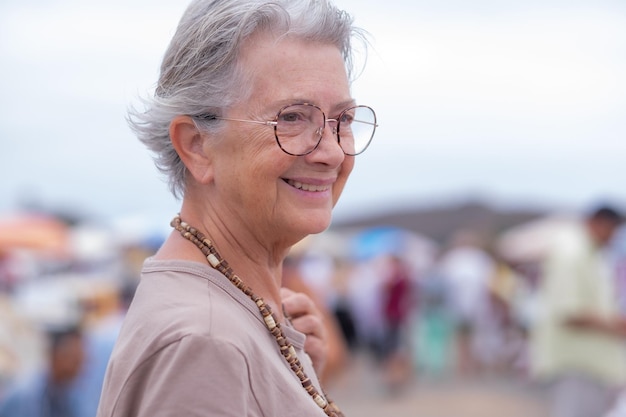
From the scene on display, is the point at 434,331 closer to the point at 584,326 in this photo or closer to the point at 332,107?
the point at 584,326

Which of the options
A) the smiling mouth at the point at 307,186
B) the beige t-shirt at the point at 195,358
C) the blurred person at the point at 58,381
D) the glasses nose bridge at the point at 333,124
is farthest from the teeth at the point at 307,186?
the blurred person at the point at 58,381

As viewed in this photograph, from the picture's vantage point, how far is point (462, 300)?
13.2 m

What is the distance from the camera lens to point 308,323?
2051 mm

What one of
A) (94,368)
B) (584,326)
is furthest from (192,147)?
(584,326)

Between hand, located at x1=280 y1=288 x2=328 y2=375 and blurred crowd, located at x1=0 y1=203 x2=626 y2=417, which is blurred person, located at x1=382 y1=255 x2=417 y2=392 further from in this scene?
hand, located at x1=280 y1=288 x2=328 y2=375

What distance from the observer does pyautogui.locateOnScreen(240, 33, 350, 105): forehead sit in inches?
62.7

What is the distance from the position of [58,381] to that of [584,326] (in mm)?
3168

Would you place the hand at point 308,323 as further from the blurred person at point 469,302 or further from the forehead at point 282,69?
the blurred person at point 469,302

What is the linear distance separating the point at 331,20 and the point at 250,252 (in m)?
0.47

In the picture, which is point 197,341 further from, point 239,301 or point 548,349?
point 548,349

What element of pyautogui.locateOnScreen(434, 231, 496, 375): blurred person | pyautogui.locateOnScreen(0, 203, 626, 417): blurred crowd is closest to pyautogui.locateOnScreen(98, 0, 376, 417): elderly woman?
pyautogui.locateOnScreen(0, 203, 626, 417): blurred crowd

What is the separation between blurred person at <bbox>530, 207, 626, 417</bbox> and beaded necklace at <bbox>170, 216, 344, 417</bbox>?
4.01 meters

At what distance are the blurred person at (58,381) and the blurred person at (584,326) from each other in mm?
2886

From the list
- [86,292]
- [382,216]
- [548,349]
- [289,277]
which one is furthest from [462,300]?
[382,216]
